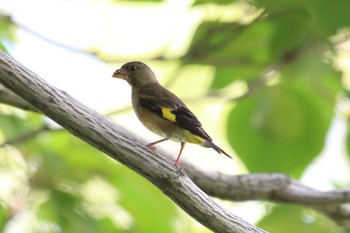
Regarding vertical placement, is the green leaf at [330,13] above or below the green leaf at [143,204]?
above

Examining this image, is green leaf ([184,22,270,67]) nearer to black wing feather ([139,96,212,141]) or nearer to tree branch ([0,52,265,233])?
black wing feather ([139,96,212,141])

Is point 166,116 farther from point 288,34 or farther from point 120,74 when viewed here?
point 288,34

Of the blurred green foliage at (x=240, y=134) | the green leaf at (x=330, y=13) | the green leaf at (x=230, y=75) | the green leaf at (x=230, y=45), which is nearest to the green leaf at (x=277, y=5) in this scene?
the blurred green foliage at (x=240, y=134)

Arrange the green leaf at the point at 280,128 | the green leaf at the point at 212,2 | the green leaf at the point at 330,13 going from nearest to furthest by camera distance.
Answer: the green leaf at the point at 330,13
the green leaf at the point at 212,2
the green leaf at the point at 280,128

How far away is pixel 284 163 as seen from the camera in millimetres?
4426

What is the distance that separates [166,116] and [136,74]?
0.59m

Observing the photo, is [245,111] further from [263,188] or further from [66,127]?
[66,127]

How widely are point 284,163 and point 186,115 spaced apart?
4.06 feet

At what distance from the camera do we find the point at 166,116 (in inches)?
132

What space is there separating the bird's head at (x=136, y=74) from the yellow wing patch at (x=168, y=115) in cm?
41

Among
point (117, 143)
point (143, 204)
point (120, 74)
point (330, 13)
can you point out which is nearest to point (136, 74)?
point (120, 74)

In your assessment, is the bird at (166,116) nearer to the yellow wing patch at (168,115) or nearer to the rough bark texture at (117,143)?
the yellow wing patch at (168,115)

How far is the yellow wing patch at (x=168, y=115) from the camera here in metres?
3.32

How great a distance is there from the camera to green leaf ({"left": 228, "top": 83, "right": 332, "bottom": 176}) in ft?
14.3
